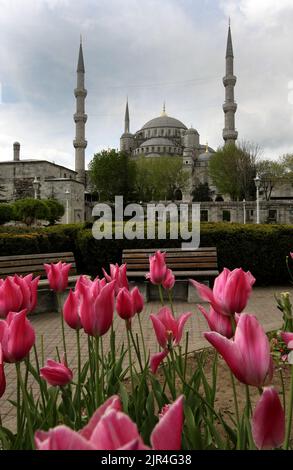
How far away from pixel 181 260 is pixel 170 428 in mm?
7629

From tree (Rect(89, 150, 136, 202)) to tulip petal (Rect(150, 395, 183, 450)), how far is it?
2102 inches

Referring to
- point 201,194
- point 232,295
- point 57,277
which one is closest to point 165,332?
point 232,295

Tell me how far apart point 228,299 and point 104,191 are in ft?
176

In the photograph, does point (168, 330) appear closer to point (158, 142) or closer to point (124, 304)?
point (124, 304)

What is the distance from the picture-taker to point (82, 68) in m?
60.2

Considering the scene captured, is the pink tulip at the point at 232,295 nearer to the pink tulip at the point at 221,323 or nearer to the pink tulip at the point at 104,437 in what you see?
the pink tulip at the point at 221,323

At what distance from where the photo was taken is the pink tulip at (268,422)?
84cm

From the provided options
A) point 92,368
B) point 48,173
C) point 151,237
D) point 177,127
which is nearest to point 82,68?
point 48,173

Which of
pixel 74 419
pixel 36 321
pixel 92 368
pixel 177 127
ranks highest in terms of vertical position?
pixel 177 127

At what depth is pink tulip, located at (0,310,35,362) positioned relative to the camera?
126 centimetres

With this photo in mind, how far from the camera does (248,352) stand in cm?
94

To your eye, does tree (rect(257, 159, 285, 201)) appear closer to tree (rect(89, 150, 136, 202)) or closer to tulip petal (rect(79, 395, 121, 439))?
tree (rect(89, 150, 136, 202))

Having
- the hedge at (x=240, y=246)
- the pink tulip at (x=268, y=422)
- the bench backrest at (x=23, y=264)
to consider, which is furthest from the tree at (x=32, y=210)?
the pink tulip at (x=268, y=422)
